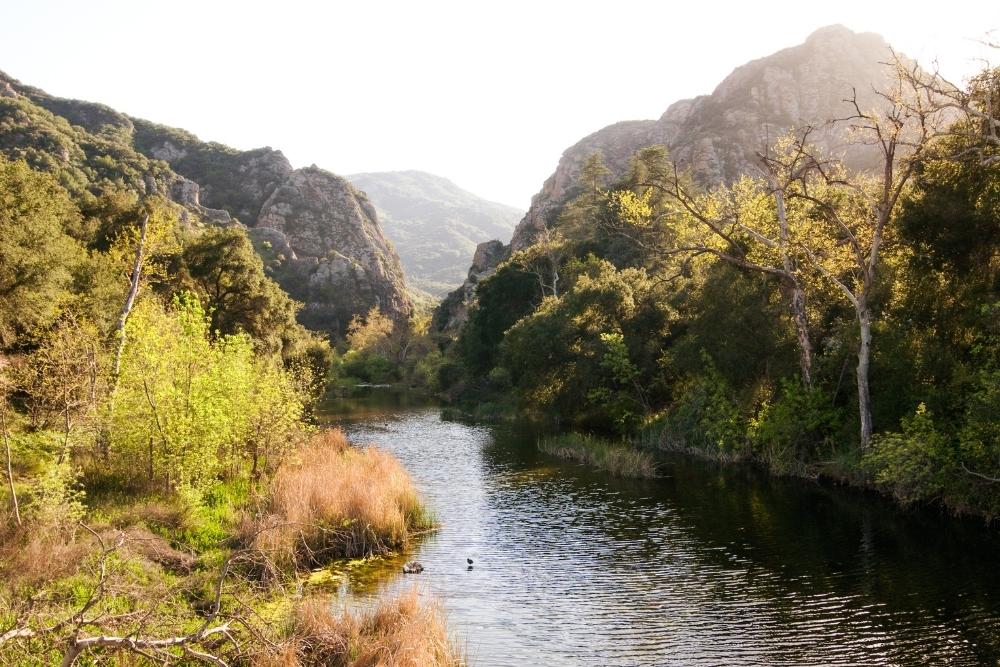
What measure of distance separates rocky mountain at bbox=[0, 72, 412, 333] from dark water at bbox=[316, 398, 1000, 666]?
10817 cm

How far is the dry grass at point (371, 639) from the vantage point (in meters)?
11.5

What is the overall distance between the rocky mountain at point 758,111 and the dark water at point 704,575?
306ft

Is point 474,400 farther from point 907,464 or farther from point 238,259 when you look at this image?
point 907,464

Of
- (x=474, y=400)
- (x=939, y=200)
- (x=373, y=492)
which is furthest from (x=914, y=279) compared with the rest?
(x=474, y=400)

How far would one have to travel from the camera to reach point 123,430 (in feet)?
70.6

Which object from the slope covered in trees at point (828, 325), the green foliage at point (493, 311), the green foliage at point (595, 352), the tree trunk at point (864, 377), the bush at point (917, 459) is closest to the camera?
the bush at point (917, 459)

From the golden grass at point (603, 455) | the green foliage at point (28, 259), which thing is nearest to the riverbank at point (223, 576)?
the golden grass at point (603, 455)

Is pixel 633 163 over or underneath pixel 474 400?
over

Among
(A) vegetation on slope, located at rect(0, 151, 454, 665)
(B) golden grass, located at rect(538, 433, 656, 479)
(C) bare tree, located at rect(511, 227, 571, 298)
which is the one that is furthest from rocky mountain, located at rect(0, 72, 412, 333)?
(A) vegetation on slope, located at rect(0, 151, 454, 665)

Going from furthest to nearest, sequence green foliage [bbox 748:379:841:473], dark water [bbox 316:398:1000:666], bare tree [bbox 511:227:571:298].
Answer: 1. bare tree [bbox 511:227:571:298]
2. green foliage [bbox 748:379:841:473]
3. dark water [bbox 316:398:1000:666]

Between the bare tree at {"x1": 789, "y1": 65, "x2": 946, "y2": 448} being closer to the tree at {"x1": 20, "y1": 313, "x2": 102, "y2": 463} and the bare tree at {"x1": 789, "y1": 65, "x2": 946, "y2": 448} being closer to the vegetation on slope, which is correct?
the vegetation on slope

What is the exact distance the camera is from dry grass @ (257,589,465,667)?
11.5 m

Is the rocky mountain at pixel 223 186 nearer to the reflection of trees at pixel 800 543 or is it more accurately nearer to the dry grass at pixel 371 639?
the reflection of trees at pixel 800 543

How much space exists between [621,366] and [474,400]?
3157cm
